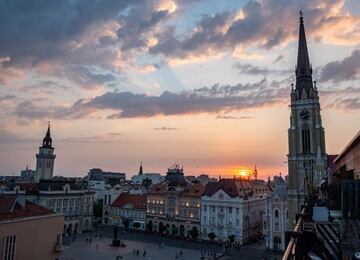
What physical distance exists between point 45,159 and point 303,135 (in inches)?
2667

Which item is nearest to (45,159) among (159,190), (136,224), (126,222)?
(126,222)

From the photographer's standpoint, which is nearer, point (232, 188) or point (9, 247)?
point (9, 247)

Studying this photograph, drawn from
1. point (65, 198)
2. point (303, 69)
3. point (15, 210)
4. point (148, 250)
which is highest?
point (303, 69)

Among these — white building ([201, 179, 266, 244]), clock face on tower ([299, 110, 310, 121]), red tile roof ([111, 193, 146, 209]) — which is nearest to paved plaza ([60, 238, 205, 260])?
white building ([201, 179, 266, 244])

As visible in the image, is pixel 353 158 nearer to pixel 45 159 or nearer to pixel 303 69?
pixel 303 69

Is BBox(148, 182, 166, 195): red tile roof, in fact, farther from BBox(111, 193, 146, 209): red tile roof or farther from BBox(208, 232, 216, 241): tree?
BBox(208, 232, 216, 241): tree

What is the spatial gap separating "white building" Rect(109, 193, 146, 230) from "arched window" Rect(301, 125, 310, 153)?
38887 millimetres

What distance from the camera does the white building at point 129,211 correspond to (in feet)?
264

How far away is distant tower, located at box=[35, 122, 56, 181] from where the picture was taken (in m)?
94.9

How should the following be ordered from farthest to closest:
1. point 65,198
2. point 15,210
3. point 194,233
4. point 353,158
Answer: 1. point 65,198
2. point 194,233
3. point 15,210
4. point 353,158

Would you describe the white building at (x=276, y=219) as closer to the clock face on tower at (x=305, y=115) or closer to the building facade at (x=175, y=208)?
the clock face on tower at (x=305, y=115)

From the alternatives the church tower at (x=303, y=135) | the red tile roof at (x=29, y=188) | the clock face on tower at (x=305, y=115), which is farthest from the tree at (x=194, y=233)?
the red tile roof at (x=29, y=188)

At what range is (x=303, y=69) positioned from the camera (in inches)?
2569

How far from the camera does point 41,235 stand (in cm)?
3322
